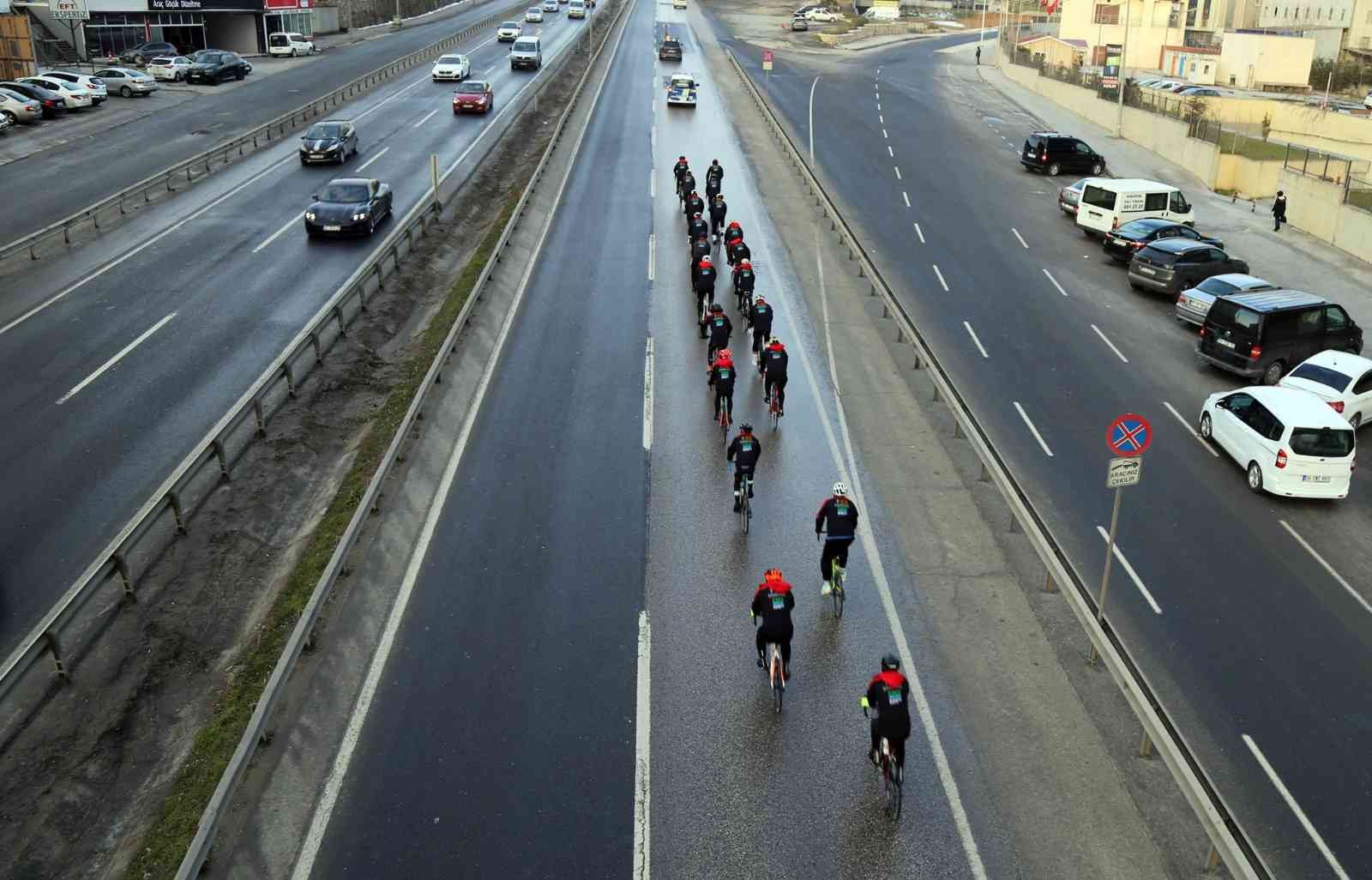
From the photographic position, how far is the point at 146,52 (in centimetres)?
6638

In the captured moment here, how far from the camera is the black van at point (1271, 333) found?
2445cm

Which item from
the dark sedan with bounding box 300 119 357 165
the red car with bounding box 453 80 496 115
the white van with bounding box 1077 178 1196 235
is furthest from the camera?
the red car with bounding box 453 80 496 115

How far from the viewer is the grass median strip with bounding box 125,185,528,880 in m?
10.7

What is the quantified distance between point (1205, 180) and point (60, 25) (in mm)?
58829

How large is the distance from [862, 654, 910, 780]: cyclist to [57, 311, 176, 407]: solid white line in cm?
1616

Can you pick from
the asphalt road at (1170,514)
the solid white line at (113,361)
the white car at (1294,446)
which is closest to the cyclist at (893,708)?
the asphalt road at (1170,514)

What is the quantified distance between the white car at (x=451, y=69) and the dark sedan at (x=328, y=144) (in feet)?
65.7

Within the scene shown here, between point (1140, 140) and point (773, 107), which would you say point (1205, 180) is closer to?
point (1140, 140)

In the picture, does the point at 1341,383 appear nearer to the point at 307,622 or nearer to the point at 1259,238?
the point at 1259,238

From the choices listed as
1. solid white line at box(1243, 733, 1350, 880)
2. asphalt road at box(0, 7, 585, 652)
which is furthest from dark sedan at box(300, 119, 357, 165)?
solid white line at box(1243, 733, 1350, 880)

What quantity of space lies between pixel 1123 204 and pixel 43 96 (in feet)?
138

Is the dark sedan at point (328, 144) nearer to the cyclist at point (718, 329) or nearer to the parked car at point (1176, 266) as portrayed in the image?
the cyclist at point (718, 329)

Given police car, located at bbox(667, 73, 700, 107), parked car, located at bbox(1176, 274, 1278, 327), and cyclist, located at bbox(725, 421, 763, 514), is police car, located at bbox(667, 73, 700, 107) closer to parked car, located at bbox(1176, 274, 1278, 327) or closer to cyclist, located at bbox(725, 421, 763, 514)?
parked car, located at bbox(1176, 274, 1278, 327)

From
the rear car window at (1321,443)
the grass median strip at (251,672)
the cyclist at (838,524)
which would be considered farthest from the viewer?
the rear car window at (1321,443)
